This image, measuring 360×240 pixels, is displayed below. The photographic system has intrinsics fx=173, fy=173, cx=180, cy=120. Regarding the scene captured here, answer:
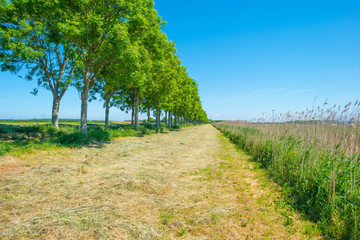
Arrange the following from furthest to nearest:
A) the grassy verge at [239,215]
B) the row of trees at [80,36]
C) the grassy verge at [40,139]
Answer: the row of trees at [80,36] → the grassy verge at [40,139] → the grassy verge at [239,215]

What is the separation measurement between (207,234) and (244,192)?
2546mm

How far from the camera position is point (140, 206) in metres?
4.25

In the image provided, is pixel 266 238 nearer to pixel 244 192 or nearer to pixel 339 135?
pixel 244 192

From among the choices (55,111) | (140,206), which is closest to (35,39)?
(55,111)

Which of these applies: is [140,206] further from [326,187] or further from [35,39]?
[35,39]

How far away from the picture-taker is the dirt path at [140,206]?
10.9 feet

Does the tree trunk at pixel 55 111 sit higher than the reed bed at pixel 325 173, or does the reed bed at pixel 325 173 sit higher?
the tree trunk at pixel 55 111

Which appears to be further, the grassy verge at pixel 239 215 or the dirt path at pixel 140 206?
the grassy verge at pixel 239 215

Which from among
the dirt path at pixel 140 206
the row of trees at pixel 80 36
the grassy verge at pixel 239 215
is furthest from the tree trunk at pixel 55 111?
the grassy verge at pixel 239 215

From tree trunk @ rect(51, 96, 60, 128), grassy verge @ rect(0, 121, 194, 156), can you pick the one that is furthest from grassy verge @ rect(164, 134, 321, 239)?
tree trunk @ rect(51, 96, 60, 128)

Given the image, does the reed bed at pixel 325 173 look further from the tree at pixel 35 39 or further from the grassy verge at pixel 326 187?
the tree at pixel 35 39

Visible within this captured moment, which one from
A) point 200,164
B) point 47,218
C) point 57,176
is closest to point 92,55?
point 57,176

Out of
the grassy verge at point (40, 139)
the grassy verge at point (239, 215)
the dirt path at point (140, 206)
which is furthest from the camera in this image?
the grassy verge at point (40, 139)

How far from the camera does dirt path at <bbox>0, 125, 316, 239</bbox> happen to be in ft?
10.9
